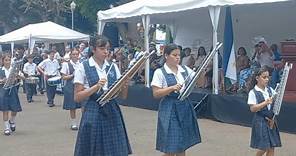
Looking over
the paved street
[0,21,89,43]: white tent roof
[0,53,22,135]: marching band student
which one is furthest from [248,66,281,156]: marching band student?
[0,21,89,43]: white tent roof

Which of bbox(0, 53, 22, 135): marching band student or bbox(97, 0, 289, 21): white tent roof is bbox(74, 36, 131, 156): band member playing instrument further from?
bbox(97, 0, 289, 21): white tent roof

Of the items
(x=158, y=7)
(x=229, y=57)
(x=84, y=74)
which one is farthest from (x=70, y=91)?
(x=84, y=74)

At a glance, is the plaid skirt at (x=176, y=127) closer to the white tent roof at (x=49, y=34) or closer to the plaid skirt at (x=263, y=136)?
the plaid skirt at (x=263, y=136)

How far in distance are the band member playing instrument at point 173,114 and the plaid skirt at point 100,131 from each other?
617 mm

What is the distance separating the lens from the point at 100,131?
559cm

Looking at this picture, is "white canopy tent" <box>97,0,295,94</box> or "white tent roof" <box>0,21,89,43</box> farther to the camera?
"white tent roof" <box>0,21,89,43</box>

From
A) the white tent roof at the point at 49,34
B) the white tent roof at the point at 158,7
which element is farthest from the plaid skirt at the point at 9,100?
the white tent roof at the point at 49,34

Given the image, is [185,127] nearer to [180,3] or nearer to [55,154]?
[55,154]

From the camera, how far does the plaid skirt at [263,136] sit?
650cm

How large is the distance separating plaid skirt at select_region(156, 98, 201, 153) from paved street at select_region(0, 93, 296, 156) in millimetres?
2097

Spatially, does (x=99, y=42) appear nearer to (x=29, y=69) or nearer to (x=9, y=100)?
(x=9, y=100)

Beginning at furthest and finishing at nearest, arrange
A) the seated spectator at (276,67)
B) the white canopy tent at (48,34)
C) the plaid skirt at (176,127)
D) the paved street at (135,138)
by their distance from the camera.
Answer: the white canopy tent at (48,34)
the seated spectator at (276,67)
the paved street at (135,138)
the plaid skirt at (176,127)

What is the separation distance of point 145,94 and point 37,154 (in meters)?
6.05

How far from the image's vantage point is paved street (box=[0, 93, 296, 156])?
27.6ft
